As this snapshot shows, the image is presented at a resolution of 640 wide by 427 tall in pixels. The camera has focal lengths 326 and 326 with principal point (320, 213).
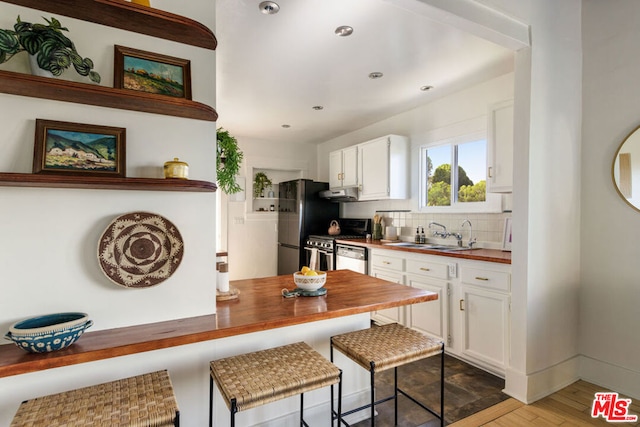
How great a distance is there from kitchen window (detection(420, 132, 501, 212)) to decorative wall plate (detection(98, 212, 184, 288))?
2807mm

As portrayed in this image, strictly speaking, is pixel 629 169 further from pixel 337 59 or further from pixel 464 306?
pixel 337 59

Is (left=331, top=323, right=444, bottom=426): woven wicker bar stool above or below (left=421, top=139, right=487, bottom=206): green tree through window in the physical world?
below

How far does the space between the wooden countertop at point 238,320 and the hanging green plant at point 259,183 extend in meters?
3.65

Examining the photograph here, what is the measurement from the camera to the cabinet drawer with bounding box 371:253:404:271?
326 cm

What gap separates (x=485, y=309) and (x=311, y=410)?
5.11ft

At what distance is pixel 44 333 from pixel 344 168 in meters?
3.98

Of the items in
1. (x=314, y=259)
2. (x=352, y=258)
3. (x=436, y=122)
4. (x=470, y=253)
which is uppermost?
(x=436, y=122)

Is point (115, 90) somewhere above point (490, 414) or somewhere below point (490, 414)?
above

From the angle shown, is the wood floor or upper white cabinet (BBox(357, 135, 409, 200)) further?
upper white cabinet (BBox(357, 135, 409, 200))

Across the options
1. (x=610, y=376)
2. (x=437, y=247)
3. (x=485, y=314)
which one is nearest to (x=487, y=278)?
(x=485, y=314)

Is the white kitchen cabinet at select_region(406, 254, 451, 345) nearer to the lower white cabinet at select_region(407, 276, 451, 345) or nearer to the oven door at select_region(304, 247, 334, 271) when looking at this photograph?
the lower white cabinet at select_region(407, 276, 451, 345)

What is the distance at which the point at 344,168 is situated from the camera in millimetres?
4668

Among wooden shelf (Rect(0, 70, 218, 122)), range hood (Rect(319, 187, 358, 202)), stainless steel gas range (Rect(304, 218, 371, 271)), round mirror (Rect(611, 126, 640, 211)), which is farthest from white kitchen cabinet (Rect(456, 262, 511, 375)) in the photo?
wooden shelf (Rect(0, 70, 218, 122))

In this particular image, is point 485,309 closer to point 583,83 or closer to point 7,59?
point 583,83
